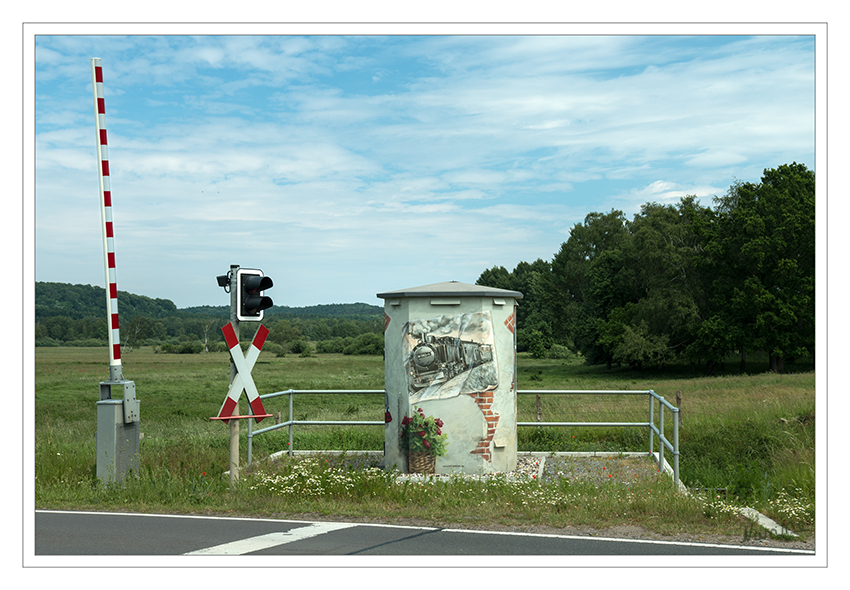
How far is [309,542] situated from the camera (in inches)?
270

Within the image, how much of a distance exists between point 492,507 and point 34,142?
254 inches

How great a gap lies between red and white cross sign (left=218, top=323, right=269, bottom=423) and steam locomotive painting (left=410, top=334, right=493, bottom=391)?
7.63 ft

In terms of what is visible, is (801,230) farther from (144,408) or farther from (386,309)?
(386,309)

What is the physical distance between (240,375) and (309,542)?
9.18 feet

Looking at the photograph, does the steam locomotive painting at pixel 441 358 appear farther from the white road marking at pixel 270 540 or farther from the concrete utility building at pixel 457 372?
the white road marking at pixel 270 540

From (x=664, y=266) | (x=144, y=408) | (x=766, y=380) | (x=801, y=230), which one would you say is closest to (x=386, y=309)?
(x=144, y=408)

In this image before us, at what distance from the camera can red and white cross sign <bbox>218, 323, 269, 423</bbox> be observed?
8.92 metres

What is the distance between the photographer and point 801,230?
48656 millimetres

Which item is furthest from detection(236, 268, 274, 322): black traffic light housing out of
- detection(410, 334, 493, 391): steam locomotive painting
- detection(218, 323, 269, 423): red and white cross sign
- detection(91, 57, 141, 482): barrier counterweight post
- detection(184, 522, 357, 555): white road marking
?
detection(184, 522, 357, 555): white road marking

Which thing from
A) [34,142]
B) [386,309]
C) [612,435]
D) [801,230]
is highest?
[801,230]

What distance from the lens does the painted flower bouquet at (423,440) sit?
10.4 m

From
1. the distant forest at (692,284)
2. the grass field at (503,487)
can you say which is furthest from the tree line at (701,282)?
the grass field at (503,487)

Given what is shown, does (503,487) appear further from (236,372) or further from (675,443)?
(236,372)

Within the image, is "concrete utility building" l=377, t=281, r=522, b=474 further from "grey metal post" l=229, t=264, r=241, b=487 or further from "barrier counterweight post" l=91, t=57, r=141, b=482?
"barrier counterweight post" l=91, t=57, r=141, b=482
